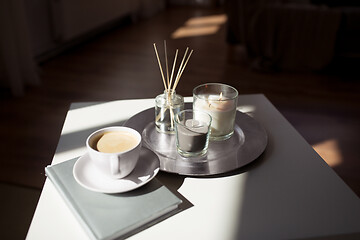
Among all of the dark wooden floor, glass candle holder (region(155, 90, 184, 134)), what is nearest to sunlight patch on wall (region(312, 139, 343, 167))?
the dark wooden floor

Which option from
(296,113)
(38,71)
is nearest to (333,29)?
(296,113)

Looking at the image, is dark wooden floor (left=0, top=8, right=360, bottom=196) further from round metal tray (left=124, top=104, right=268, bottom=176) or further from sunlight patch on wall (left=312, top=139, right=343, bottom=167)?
round metal tray (left=124, top=104, right=268, bottom=176)

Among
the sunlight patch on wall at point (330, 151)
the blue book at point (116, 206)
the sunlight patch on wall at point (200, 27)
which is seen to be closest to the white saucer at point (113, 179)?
the blue book at point (116, 206)

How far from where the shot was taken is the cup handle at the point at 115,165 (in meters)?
0.65

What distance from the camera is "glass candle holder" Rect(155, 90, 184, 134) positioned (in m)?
0.86

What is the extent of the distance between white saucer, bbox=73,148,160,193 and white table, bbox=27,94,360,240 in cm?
4

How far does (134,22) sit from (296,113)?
226 centimetres

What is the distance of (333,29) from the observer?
2.36 m

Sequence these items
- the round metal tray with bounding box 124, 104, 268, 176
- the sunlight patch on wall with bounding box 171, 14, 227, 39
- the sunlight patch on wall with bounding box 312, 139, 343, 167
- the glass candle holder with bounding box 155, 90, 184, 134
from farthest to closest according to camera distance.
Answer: the sunlight patch on wall with bounding box 171, 14, 227, 39 < the sunlight patch on wall with bounding box 312, 139, 343, 167 < the glass candle holder with bounding box 155, 90, 184, 134 < the round metal tray with bounding box 124, 104, 268, 176

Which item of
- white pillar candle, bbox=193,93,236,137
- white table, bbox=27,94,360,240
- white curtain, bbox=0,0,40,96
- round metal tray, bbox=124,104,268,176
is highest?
white pillar candle, bbox=193,93,236,137

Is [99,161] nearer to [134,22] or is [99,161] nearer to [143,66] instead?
[143,66]

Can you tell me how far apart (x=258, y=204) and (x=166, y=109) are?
311 millimetres

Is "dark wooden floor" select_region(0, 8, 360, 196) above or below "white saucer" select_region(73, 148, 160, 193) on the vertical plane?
below

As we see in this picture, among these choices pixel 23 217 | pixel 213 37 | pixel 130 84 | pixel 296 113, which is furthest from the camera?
pixel 213 37
